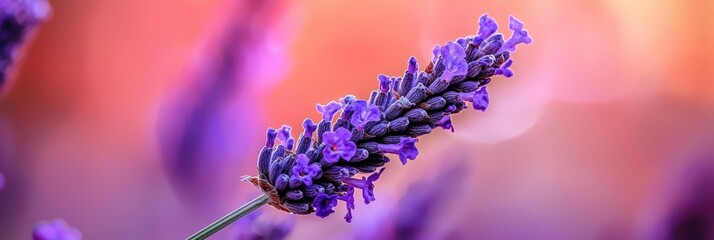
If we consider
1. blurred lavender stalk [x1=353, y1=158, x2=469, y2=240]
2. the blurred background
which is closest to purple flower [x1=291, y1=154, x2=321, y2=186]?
the blurred background

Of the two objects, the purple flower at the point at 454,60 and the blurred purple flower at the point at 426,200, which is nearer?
the purple flower at the point at 454,60

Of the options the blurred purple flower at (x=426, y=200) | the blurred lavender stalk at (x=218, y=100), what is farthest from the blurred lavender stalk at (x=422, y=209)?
the blurred lavender stalk at (x=218, y=100)

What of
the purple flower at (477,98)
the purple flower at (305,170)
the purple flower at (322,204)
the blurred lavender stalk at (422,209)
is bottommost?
the blurred lavender stalk at (422,209)

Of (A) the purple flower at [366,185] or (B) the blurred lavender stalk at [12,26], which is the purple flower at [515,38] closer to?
(A) the purple flower at [366,185]

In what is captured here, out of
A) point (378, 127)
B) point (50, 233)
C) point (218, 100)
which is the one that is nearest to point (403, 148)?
point (378, 127)

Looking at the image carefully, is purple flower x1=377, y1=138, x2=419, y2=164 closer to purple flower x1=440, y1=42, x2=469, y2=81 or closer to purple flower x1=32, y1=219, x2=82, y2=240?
purple flower x1=440, y1=42, x2=469, y2=81
